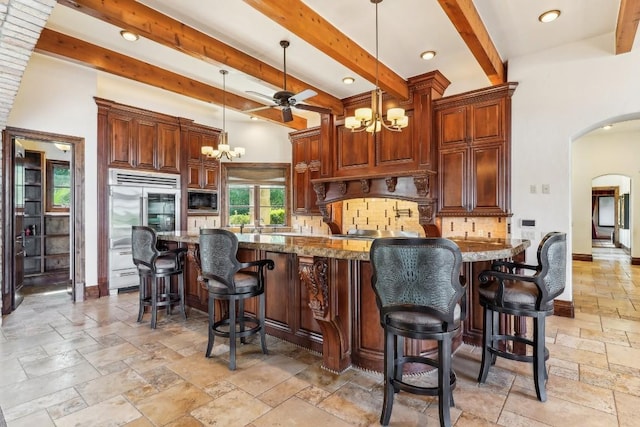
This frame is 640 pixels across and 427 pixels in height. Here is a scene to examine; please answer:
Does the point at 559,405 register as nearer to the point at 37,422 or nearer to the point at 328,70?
the point at 37,422

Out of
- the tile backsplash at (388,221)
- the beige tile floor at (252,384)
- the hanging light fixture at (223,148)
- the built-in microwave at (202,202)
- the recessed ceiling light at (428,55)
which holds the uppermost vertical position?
the recessed ceiling light at (428,55)

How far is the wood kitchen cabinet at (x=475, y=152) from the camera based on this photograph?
4480 mm

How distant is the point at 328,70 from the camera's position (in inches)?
189

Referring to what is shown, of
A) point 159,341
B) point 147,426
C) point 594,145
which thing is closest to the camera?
point 147,426

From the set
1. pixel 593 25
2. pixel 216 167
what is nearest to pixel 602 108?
pixel 593 25

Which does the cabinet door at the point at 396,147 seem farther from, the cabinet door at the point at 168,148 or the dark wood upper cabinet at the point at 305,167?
the cabinet door at the point at 168,148

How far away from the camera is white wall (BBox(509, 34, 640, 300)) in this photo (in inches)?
152

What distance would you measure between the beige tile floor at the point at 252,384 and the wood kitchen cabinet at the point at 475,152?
1.83m

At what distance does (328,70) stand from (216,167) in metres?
3.22

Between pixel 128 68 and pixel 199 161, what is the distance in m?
2.24

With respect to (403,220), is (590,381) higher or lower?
lower

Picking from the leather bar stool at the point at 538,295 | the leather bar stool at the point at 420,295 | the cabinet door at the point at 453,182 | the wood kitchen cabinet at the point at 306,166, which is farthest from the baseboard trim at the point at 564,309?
the wood kitchen cabinet at the point at 306,166

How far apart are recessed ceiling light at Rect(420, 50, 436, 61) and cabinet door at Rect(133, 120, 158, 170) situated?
175 inches

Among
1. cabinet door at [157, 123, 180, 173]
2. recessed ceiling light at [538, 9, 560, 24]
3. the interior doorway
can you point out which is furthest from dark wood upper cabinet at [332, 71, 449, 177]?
the interior doorway
